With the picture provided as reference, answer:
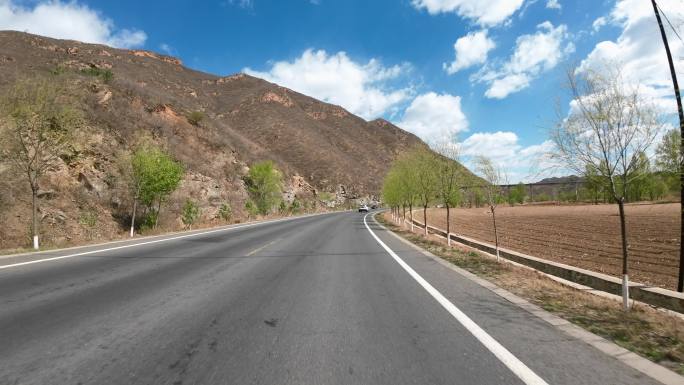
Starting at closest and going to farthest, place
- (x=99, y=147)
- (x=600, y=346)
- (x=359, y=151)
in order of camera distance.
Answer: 1. (x=600, y=346)
2. (x=99, y=147)
3. (x=359, y=151)

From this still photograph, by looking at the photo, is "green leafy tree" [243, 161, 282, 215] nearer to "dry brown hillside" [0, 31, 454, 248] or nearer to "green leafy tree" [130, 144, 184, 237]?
"dry brown hillside" [0, 31, 454, 248]

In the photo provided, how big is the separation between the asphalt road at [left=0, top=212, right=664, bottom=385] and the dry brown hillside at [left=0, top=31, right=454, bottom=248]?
1594 centimetres

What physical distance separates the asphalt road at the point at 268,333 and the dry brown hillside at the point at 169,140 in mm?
15944

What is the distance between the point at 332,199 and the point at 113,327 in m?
80.4

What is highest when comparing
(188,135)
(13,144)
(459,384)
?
(188,135)

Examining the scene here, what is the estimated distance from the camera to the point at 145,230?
25281 mm

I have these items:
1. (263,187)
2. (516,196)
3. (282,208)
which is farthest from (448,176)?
(516,196)

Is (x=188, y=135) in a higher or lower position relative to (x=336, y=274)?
higher

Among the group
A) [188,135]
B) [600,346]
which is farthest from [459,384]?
[188,135]

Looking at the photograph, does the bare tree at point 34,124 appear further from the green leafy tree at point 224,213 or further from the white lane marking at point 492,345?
the green leafy tree at point 224,213

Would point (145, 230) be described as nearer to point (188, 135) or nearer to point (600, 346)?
point (188, 135)

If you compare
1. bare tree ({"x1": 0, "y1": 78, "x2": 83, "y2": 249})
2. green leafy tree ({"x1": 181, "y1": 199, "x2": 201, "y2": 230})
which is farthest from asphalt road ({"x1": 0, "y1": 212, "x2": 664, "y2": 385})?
green leafy tree ({"x1": 181, "y1": 199, "x2": 201, "y2": 230})

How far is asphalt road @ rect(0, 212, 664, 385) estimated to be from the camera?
3.25 m

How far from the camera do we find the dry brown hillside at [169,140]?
23.2 m
